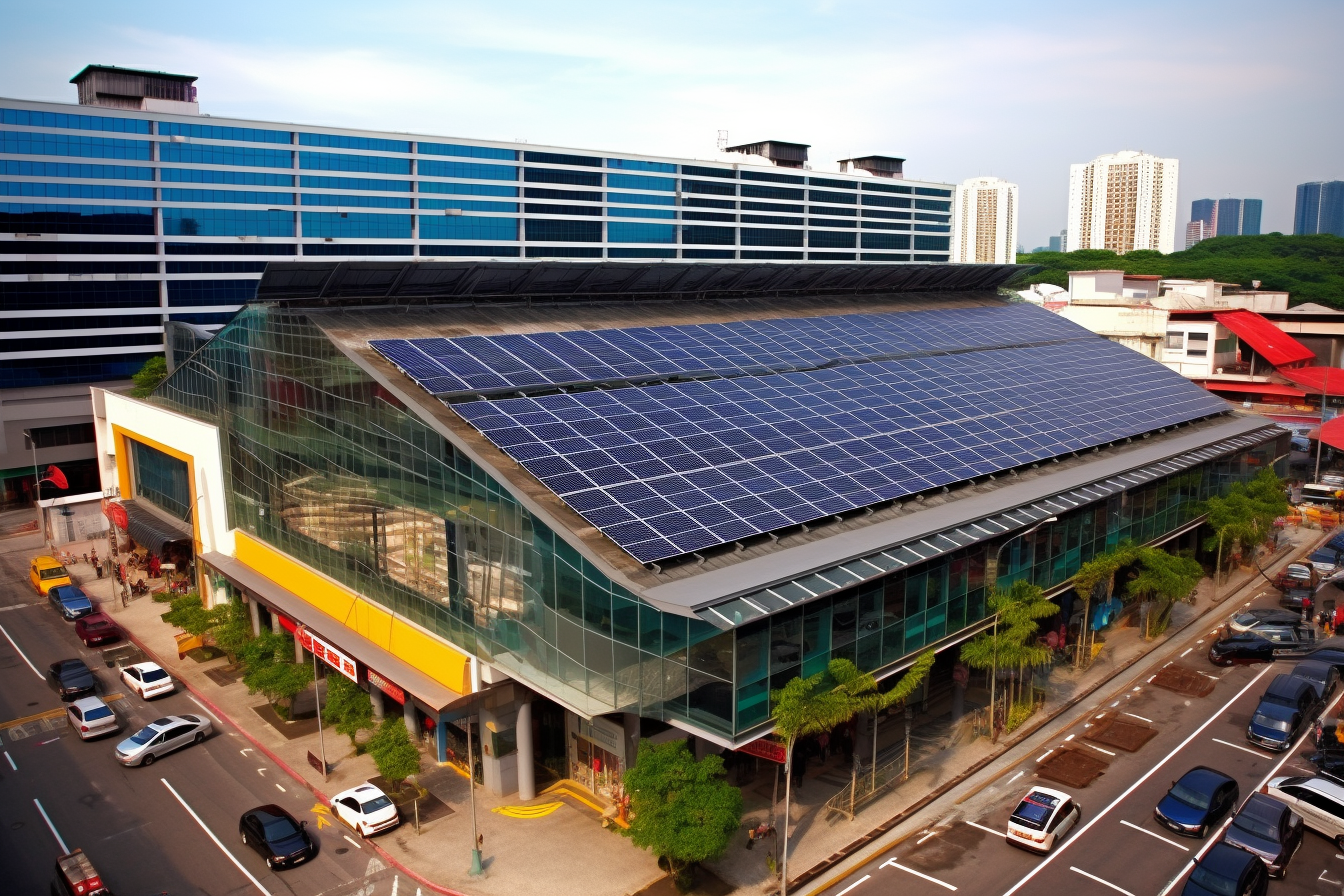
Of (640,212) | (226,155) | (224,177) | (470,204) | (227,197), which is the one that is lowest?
(227,197)

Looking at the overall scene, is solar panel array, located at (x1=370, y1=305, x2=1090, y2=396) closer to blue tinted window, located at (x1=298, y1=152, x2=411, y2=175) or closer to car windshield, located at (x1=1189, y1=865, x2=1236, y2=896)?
car windshield, located at (x1=1189, y1=865, x2=1236, y2=896)

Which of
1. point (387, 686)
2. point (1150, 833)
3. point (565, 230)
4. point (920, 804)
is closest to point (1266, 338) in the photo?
point (565, 230)

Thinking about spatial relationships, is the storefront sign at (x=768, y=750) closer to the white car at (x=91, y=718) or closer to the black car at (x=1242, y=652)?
the white car at (x=91, y=718)

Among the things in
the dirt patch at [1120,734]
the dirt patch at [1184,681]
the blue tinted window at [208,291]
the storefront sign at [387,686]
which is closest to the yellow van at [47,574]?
the storefront sign at [387,686]

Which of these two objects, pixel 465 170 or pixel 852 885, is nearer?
pixel 852 885

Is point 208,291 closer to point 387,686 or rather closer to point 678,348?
point 678,348

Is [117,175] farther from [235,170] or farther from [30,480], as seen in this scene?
[30,480]

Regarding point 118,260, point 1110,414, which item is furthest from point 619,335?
point 118,260
